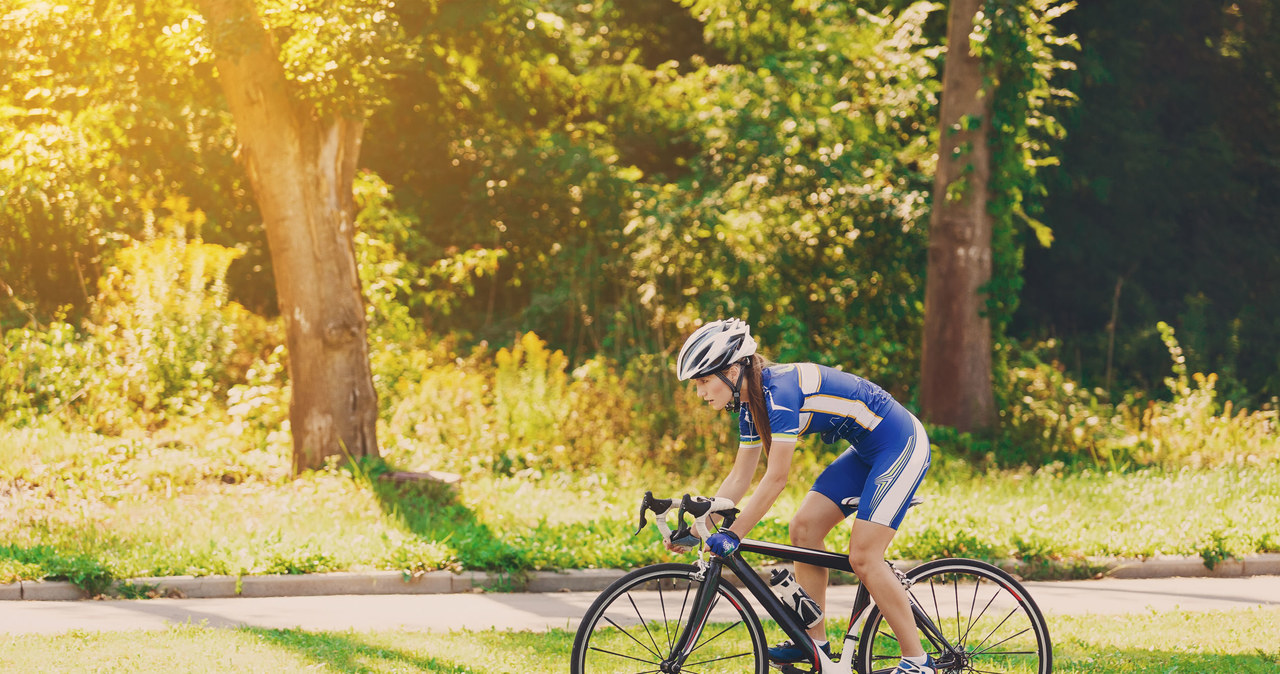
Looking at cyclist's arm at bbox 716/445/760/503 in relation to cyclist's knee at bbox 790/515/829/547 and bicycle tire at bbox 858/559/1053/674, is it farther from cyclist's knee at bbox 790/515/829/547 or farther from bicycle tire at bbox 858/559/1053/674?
bicycle tire at bbox 858/559/1053/674

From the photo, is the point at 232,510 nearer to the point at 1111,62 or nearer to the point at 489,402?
the point at 489,402

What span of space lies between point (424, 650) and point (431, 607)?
1317 mm

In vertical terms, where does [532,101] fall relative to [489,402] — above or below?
above

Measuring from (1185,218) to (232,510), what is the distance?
711 inches

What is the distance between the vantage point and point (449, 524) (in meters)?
8.84

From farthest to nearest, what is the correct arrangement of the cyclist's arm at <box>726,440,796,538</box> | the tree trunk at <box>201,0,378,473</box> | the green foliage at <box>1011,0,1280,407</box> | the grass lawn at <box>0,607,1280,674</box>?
the green foliage at <box>1011,0,1280,407</box>
the tree trunk at <box>201,0,378,473</box>
the grass lawn at <box>0,607,1280,674</box>
the cyclist's arm at <box>726,440,796,538</box>

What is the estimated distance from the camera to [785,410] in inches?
176

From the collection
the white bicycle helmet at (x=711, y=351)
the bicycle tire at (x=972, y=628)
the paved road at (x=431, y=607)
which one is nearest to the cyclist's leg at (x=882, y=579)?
the bicycle tire at (x=972, y=628)

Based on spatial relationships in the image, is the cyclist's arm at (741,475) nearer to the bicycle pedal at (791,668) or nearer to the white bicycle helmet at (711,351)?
the white bicycle helmet at (711,351)

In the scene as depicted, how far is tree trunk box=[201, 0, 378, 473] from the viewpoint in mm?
10219

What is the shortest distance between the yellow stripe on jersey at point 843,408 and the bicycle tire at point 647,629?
2.83ft

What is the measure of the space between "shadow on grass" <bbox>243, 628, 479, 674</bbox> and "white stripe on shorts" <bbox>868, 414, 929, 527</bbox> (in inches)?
91.3

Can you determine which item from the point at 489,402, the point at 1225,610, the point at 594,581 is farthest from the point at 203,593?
the point at 1225,610

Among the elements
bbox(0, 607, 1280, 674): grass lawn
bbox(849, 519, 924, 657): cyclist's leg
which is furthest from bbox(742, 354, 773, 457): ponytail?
bbox(0, 607, 1280, 674): grass lawn
